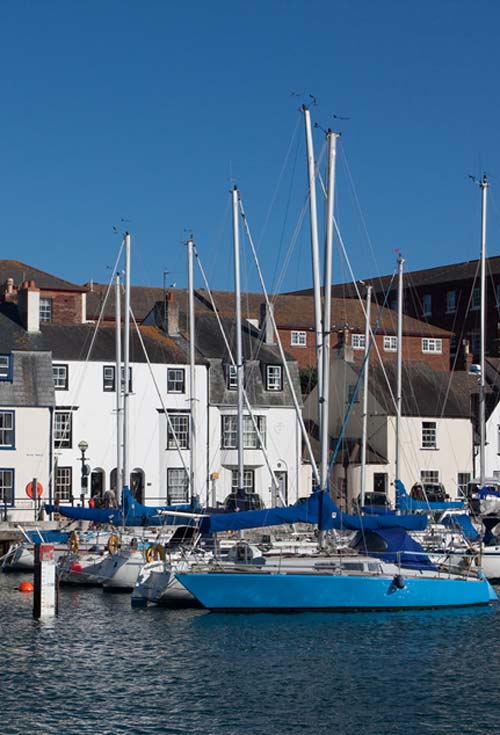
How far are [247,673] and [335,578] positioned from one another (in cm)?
859

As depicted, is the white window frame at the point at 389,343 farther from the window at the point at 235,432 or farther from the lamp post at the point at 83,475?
the lamp post at the point at 83,475

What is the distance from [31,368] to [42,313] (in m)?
20.8

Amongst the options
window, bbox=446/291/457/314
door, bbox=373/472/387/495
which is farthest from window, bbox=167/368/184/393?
window, bbox=446/291/457/314

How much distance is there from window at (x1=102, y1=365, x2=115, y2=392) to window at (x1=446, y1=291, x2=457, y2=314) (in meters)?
58.7

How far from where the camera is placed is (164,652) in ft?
105

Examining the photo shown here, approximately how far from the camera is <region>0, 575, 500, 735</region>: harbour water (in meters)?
24.6

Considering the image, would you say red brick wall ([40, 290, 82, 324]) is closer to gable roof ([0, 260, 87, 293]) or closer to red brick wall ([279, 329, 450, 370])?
gable roof ([0, 260, 87, 293])

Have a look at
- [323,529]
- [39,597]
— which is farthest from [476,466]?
[39,597]

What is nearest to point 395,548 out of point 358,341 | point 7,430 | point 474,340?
point 7,430

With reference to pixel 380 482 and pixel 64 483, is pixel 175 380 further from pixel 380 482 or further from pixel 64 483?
pixel 380 482

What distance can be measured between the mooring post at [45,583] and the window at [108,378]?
102ft

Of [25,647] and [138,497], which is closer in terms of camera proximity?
[25,647]

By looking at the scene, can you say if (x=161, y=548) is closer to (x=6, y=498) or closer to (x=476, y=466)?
(x=6, y=498)

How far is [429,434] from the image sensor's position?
3088 inches
